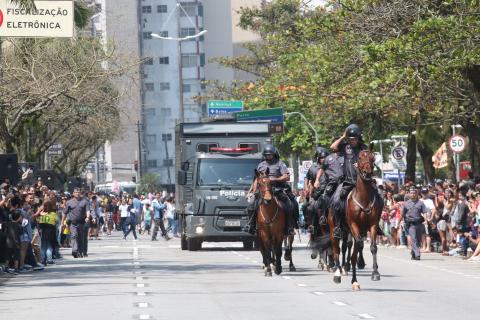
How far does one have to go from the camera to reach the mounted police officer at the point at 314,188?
26781mm

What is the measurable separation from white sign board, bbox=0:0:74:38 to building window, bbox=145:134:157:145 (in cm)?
11260

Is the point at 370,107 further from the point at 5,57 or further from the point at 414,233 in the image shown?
the point at 5,57

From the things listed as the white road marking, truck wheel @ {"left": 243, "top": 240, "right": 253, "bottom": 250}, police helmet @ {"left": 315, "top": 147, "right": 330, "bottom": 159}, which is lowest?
the white road marking

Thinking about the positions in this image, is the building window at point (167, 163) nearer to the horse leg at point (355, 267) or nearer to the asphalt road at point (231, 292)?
the asphalt road at point (231, 292)

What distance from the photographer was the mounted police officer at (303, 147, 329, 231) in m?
26.8

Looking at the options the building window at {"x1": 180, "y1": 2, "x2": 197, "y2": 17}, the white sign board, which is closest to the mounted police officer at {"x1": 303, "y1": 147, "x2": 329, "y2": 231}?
the white sign board

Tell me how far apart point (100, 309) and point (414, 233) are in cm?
1886

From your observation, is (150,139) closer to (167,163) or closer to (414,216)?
Answer: (167,163)

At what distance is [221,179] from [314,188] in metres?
12.0

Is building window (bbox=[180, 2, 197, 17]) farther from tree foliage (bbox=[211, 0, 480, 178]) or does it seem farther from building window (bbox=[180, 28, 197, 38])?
tree foliage (bbox=[211, 0, 480, 178])

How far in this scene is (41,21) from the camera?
83.3 ft

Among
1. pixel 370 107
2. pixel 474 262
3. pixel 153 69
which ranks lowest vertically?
pixel 474 262

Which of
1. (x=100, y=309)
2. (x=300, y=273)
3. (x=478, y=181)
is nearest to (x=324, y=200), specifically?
(x=300, y=273)

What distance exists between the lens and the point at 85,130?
2697 inches
